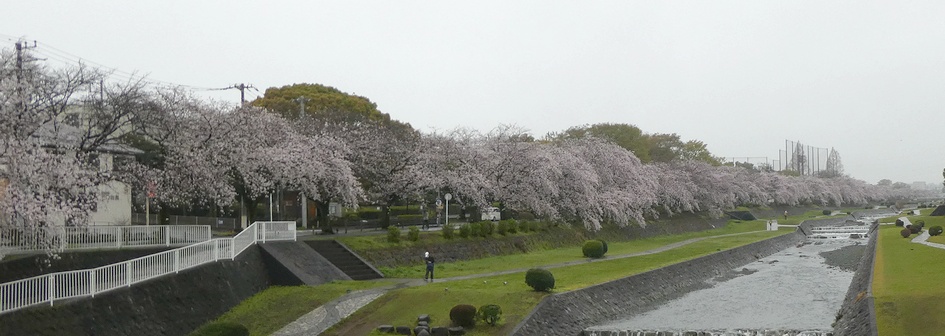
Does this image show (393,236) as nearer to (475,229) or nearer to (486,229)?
(475,229)

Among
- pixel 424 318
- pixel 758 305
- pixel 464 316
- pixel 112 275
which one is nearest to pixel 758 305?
pixel 758 305

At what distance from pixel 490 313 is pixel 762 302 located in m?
17.7

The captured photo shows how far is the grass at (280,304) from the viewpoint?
28203mm

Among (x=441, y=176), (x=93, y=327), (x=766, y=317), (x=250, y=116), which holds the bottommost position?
(x=766, y=317)

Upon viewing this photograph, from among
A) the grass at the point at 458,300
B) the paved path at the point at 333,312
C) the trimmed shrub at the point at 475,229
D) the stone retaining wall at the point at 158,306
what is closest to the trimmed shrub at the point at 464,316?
the grass at the point at 458,300

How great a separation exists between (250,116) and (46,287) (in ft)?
69.8

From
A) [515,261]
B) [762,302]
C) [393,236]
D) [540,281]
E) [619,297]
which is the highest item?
[393,236]

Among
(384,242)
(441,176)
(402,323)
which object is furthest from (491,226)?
(402,323)

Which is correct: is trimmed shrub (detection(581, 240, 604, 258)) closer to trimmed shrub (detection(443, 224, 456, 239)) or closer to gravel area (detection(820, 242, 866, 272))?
trimmed shrub (detection(443, 224, 456, 239))

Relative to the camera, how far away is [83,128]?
36875 millimetres

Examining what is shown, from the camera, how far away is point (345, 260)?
125 ft

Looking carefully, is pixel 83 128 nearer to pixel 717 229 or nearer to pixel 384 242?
pixel 384 242

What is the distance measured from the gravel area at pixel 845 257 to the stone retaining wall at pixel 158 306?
40.8 metres

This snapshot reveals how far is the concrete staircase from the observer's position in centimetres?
3712
